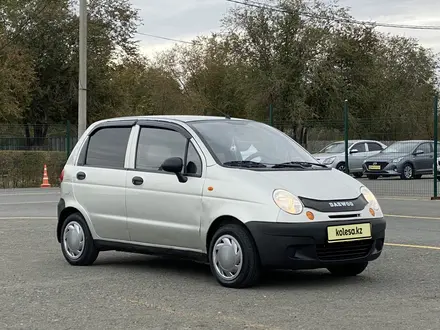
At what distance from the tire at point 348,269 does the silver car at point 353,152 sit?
47.0 feet

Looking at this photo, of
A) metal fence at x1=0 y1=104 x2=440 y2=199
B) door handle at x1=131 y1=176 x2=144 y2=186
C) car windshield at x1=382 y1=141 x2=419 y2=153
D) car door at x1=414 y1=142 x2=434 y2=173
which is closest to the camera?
door handle at x1=131 y1=176 x2=144 y2=186

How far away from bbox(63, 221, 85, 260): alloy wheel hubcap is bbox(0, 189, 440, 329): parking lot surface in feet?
0.57

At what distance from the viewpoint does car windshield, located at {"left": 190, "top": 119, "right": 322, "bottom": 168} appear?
8.37 meters

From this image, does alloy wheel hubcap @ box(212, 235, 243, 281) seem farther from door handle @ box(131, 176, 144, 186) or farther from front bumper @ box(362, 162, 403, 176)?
front bumper @ box(362, 162, 403, 176)

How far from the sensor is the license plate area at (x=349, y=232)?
7633 millimetres

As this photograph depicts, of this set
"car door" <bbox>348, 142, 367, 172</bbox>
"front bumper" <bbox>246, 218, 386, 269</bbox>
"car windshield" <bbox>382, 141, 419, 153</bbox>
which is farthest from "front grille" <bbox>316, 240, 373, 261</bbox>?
"car door" <bbox>348, 142, 367, 172</bbox>

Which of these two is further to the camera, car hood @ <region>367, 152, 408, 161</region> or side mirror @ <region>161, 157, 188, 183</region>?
car hood @ <region>367, 152, 408, 161</region>

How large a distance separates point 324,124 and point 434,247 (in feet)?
43.8

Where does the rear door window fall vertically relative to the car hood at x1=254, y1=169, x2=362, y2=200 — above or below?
above

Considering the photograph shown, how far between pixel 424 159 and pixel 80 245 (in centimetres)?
1927

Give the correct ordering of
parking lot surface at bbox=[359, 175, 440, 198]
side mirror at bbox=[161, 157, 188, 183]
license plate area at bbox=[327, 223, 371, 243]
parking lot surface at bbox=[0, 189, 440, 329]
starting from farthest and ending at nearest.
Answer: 1. parking lot surface at bbox=[359, 175, 440, 198]
2. side mirror at bbox=[161, 157, 188, 183]
3. license plate area at bbox=[327, 223, 371, 243]
4. parking lot surface at bbox=[0, 189, 440, 329]

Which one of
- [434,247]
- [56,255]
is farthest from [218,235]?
[434,247]

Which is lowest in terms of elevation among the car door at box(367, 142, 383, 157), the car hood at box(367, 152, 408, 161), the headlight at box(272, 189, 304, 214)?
the headlight at box(272, 189, 304, 214)

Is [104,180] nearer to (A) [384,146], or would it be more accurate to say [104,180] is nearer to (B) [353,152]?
(A) [384,146]
